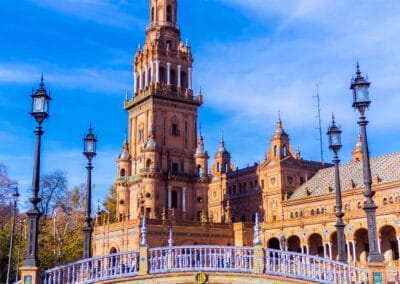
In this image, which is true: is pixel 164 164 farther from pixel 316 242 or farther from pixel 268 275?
pixel 268 275

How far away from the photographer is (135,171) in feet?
220

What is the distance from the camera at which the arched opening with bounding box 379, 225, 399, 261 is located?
51372mm

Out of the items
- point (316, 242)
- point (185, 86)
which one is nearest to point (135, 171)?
point (185, 86)

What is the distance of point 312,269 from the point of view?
735 inches

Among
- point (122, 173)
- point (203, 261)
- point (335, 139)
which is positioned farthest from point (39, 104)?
point (122, 173)

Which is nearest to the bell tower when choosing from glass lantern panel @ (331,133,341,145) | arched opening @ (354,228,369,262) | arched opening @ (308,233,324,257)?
arched opening @ (308,233,324,257)

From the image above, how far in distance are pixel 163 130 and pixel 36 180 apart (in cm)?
4798

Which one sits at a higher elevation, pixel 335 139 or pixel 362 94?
pixel 362 94

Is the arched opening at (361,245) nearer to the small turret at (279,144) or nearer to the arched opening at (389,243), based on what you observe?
the arched opening at (389,243)

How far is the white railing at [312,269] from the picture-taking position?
58.9 feet

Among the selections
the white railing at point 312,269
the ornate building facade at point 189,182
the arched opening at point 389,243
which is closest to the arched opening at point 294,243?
the ornate building facade at point 189,182

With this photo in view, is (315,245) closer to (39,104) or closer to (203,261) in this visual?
(203,261)

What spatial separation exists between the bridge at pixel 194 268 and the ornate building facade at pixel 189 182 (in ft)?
118

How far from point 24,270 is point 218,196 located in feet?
208
